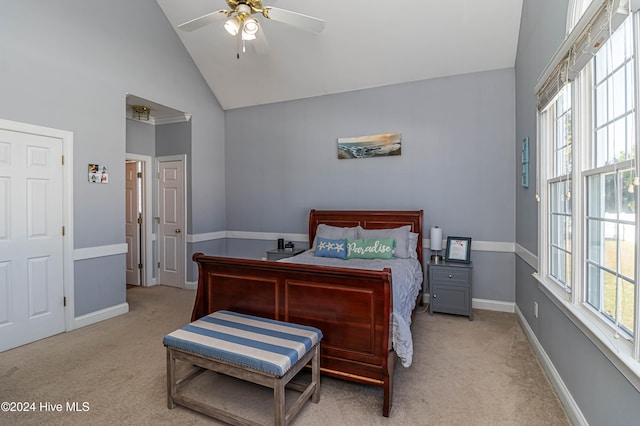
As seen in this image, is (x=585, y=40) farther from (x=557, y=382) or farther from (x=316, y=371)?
(x=316, y=371)

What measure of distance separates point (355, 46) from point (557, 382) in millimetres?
3982

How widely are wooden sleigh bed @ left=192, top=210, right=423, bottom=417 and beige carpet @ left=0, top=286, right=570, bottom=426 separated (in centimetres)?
28

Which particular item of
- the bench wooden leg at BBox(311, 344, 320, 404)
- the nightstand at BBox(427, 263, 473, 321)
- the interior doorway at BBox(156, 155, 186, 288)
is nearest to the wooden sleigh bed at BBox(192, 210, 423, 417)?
the bench wooden leg at BBox(311, 344, 320, 404)

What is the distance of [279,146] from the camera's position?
5273 millimetres

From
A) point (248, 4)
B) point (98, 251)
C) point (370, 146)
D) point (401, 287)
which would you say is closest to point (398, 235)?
point (401, 287)

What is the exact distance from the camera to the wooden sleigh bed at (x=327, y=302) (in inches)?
85.2

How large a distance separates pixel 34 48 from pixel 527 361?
5336 millimetres

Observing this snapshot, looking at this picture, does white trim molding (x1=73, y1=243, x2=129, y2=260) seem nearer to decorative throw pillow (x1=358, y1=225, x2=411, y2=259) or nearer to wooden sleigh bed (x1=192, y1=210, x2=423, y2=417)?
wooden sleigh bed (x1=192, y1=210, x2=423, y2=417)

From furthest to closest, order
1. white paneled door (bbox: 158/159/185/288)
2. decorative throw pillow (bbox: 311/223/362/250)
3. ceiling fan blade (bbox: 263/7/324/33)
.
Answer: white paneled door (bbox: 158/159/185/288) → decorative throw pillow (bbox: 311/223/362/250) → ceiling fan blade (bbox: 263/7/324/33)

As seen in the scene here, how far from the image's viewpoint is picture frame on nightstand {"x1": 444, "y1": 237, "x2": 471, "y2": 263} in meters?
4.04

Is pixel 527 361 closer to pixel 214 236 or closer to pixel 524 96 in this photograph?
pixel 524 96

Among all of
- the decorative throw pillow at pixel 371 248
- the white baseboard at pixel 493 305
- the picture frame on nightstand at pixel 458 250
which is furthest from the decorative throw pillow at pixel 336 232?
the white baseboard at pixel 493 305

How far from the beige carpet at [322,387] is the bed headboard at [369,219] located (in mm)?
1379

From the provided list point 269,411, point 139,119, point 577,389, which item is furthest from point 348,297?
point 139,119
